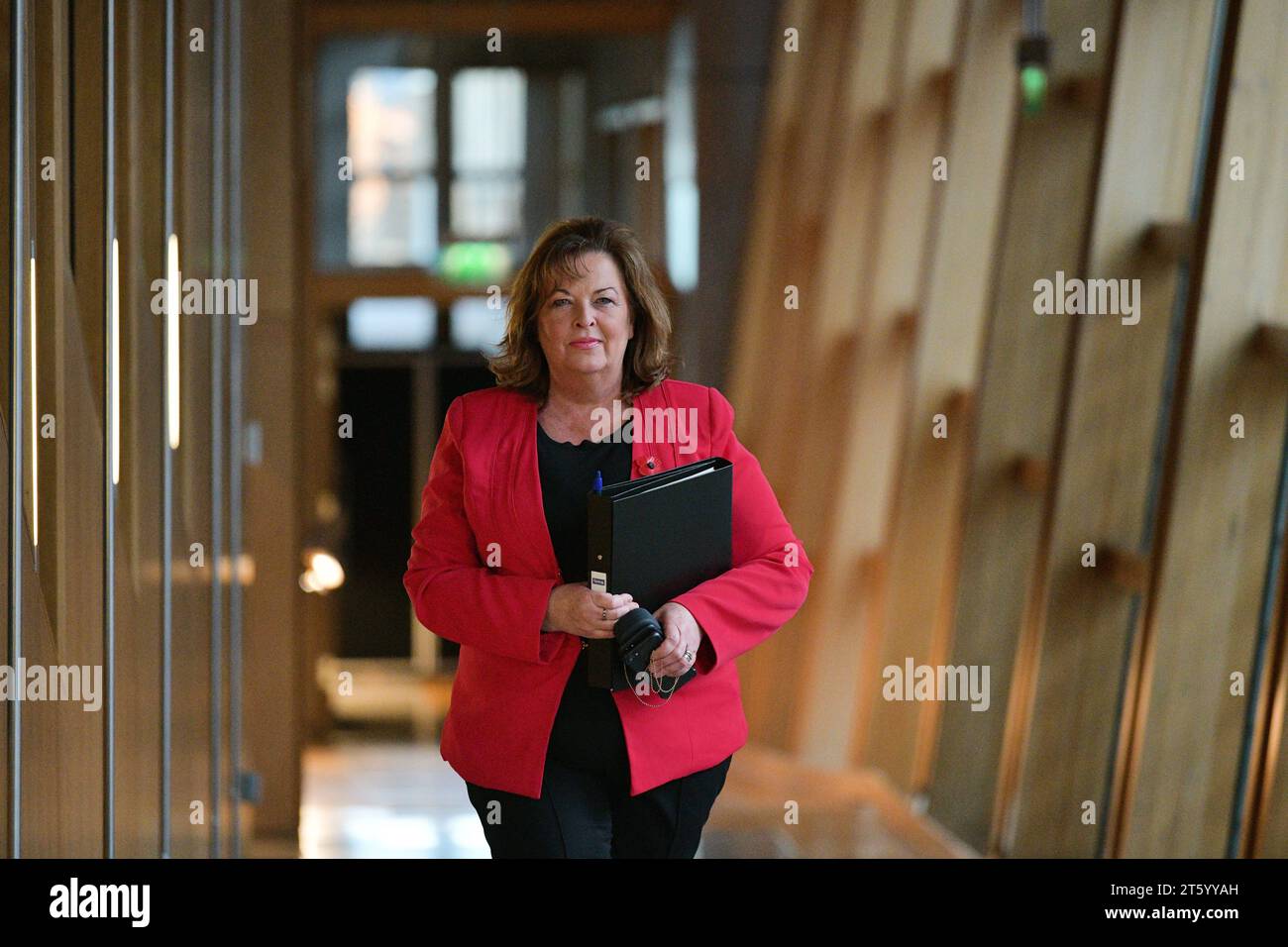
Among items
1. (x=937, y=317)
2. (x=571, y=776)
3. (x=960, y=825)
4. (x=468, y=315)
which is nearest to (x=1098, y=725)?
(x=960, y=825)

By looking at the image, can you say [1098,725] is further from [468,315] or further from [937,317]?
[468,315]

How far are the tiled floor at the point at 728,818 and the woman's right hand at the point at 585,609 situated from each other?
2882 mm

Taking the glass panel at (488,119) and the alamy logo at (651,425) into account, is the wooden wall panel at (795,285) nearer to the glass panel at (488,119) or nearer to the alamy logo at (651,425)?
the glass panel at (488,119)

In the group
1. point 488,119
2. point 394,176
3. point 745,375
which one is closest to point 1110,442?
point 745,375

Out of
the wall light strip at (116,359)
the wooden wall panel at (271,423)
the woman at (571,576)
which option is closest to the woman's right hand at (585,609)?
the woman at (571,576)

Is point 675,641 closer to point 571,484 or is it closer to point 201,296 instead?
point 571,484

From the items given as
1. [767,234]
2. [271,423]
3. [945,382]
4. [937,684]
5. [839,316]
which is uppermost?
[767,234]

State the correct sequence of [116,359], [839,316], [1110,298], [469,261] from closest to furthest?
[116,359], [1110,298], [839,316], [469,261]

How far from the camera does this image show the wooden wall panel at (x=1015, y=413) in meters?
4.83

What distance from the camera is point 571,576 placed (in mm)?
2197

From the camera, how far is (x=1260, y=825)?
128 inches

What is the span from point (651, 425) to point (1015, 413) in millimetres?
3297
